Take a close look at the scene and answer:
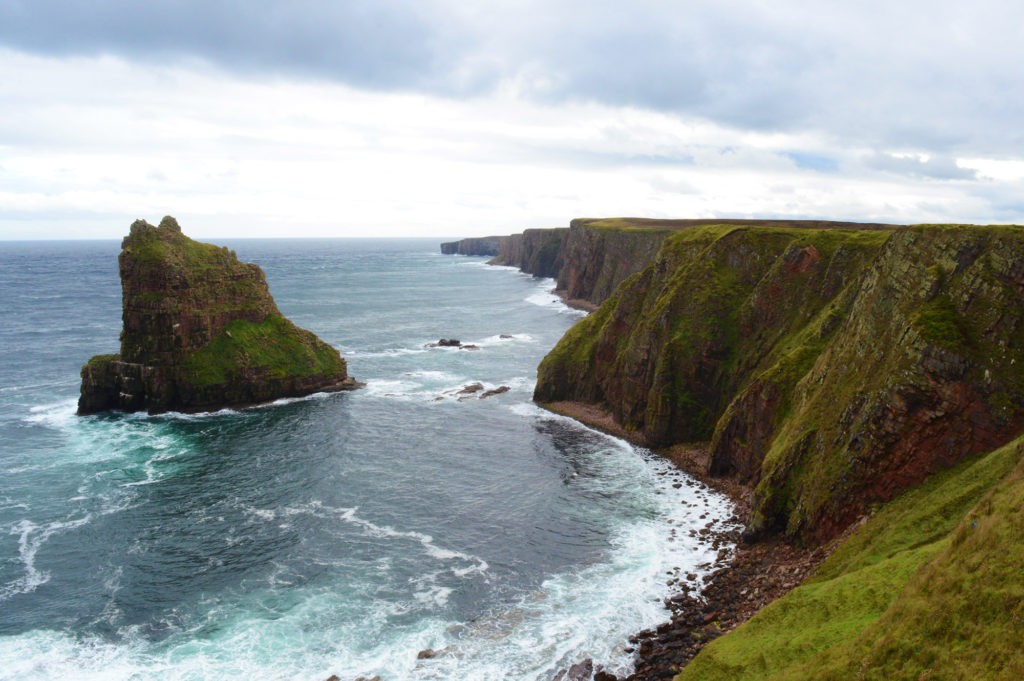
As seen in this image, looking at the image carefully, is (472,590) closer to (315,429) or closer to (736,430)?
(736,430)

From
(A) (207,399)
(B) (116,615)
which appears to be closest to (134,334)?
(A) (207,399)

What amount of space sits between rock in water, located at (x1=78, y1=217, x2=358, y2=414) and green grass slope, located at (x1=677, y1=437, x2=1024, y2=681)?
237 ft

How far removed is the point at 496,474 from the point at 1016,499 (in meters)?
44.0

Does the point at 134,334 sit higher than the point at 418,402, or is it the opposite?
the point at 134,334

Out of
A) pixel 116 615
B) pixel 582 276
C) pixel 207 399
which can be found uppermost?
pixel 582 276

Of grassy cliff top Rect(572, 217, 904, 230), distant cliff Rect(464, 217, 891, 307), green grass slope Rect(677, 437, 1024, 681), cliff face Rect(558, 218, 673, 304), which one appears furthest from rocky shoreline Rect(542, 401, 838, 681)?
cliff face Rect(558, 218, 673, 304)

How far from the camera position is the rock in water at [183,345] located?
3273 inches

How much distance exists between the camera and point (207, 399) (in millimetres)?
84250

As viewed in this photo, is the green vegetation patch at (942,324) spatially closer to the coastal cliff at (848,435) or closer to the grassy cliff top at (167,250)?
the coastal cliff at (848,435)

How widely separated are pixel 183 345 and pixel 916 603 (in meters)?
84.6

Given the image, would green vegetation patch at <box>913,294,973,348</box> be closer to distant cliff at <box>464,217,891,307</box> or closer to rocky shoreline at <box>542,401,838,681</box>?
rocky shoreline at <box>542,401,838,681</box>

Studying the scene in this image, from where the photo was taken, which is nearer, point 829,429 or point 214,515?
point 829,429

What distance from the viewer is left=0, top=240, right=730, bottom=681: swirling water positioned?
3703 cm

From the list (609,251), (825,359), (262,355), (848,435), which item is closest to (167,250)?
(262,355)
